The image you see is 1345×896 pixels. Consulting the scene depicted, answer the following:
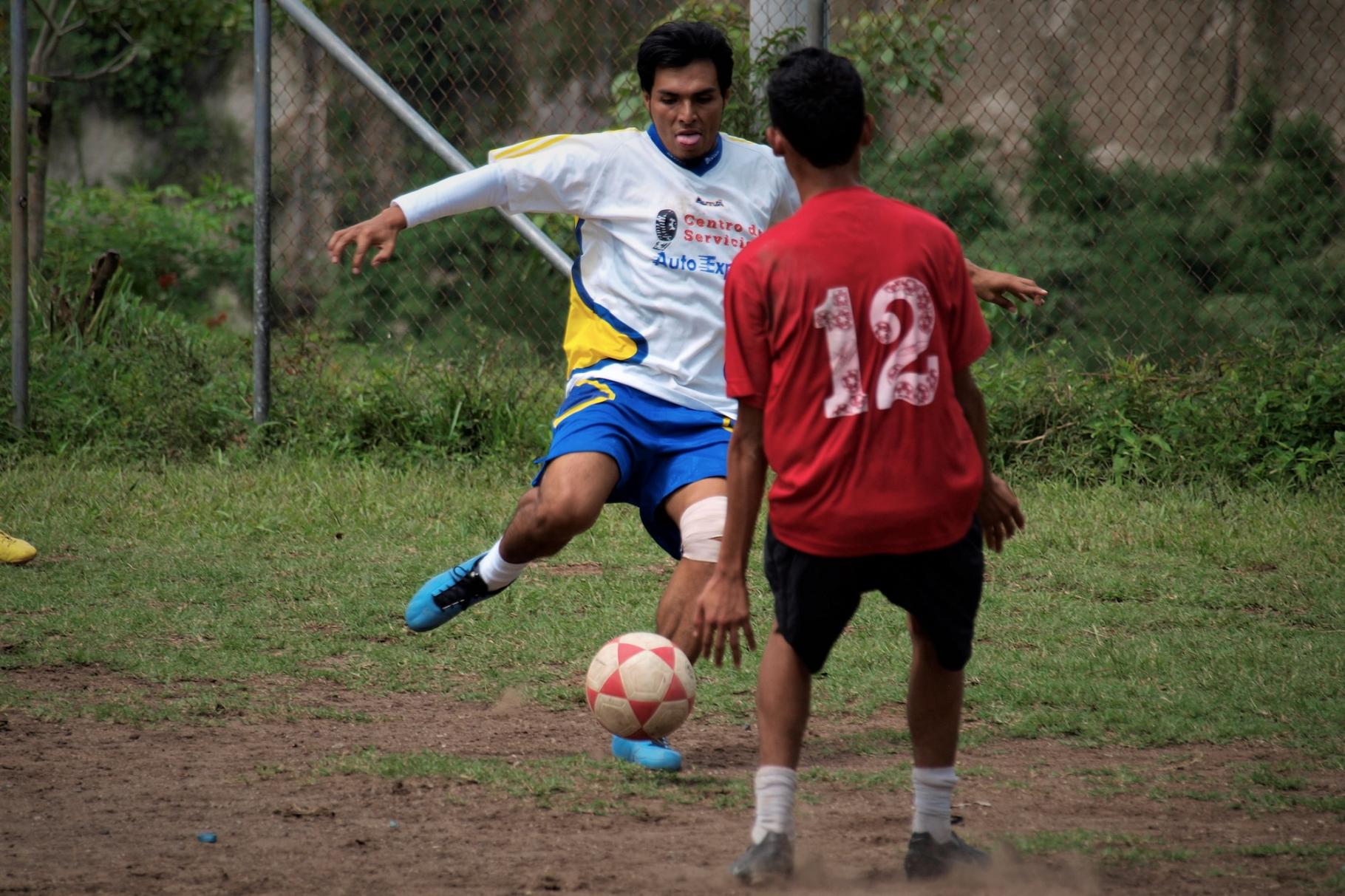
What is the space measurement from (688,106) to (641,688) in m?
1.68

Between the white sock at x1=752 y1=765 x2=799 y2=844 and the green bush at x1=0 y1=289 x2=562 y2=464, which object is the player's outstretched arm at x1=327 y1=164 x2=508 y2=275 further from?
the green bush at x1=0 y1=289 x2=562 y2=464

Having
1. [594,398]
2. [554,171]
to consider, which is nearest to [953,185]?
[554,171]

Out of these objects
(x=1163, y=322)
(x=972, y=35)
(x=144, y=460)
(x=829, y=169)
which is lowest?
(x=144, y=460)

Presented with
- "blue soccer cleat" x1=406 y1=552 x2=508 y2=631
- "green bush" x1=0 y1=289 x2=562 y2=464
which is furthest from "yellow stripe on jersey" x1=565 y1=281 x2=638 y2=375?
"green bush" x1=0 y1=289 x2=562 y2=464

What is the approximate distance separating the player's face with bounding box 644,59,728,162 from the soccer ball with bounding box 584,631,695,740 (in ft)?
4.82

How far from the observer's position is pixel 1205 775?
3744 millimetres

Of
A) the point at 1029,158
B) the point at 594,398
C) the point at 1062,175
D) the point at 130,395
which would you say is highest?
the point at 1029,158

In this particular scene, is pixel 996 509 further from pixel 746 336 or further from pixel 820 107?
pixel 820 107

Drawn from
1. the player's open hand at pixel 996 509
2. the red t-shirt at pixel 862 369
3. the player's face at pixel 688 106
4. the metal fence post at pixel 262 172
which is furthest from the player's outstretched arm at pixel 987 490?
the metal fence post at pixel 262 172

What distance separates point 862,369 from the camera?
9.31 ft

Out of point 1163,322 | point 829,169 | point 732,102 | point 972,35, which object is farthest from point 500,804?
point 972,35

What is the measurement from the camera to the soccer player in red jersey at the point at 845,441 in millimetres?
2840

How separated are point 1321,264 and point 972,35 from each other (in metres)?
3.63

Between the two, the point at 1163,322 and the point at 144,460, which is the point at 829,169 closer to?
the point at 144,460
